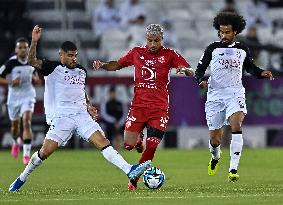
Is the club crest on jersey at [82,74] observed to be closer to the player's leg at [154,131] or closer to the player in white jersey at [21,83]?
the player's leg at [154,131]

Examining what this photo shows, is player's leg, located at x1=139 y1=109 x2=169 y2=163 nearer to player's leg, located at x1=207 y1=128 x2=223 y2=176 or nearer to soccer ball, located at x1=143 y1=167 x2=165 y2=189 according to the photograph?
soccer ball, located at x1=143 y1=167 x2=165 y2=189

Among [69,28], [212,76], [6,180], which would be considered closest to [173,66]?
[212,76]

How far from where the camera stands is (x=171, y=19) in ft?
110

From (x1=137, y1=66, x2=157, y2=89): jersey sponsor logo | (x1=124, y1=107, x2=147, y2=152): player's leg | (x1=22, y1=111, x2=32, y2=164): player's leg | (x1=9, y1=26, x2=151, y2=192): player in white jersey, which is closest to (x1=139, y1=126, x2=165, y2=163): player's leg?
(x1=124, y1=107, x2=147, y2=152): player's leg

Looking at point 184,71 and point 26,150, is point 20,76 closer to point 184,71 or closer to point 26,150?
point 26,150

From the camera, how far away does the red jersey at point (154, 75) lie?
15.5 meters

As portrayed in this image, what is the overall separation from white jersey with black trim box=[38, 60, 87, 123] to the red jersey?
3.53 feet

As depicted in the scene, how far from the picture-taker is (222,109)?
16.4 metres

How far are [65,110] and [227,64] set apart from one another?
2.83m

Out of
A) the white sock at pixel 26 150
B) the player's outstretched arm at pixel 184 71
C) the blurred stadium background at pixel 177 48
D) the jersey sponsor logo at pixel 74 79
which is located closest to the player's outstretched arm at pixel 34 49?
the jersey sponsor logo at pixel 74 79

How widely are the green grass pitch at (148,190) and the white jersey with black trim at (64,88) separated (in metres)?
1.11

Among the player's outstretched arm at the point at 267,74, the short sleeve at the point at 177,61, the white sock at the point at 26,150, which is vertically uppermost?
the short sleeve at the point at 177,61

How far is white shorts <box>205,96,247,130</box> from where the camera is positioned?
1599cm

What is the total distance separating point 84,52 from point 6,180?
45.7 feet
